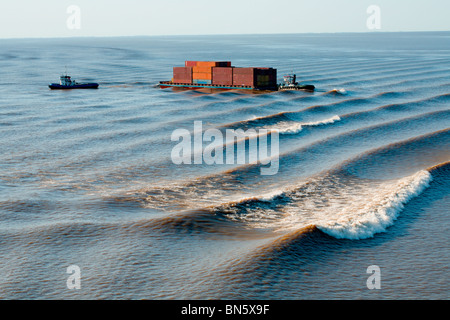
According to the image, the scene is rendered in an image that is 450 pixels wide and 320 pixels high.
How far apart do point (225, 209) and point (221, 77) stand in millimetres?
74852

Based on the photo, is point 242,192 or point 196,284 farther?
point 242,192

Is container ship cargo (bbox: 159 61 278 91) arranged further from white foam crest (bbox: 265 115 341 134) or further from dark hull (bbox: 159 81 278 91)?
white foam crest (bbox: 265 115 341 134)

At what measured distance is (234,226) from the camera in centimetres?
3017

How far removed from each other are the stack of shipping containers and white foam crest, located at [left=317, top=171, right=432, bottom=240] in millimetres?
62825

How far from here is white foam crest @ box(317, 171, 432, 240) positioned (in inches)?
1142

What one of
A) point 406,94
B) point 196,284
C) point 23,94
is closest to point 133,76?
point 23,94

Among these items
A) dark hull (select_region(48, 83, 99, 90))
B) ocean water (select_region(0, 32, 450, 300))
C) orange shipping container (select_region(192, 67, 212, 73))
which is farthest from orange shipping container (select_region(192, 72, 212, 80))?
ocean water (select_region(0, 32, 450, 300))

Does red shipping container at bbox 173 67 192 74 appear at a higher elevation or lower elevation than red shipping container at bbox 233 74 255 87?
higher

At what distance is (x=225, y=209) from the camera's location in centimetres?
3269

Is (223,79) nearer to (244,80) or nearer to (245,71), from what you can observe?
(245,71)

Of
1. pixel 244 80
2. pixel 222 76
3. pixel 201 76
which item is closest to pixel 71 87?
pixel 201 76
